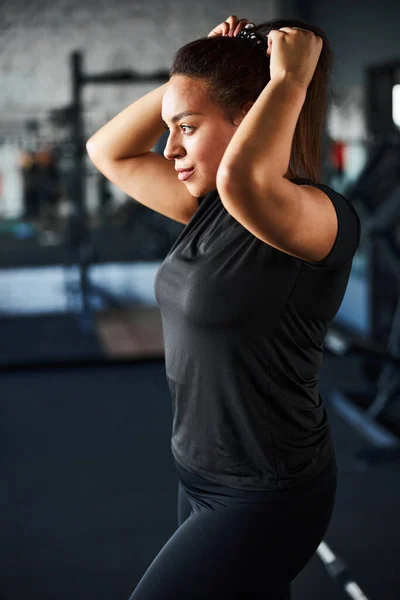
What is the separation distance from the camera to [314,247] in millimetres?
892

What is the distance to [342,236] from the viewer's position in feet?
3.00

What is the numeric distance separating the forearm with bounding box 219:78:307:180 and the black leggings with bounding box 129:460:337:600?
438 mm

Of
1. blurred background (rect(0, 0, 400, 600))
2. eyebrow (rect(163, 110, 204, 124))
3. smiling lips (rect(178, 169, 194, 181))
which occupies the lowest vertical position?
blurred background (rect(0, 0, 400, 600))

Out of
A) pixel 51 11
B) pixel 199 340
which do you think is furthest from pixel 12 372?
pixel 199 340

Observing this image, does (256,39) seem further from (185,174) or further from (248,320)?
(248,320)

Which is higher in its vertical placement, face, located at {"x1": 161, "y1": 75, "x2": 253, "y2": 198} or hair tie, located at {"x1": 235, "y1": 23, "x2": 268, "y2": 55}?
hair tie, located at {"x1": 235, "y1": 23, "x2": 268, "y2": 55}

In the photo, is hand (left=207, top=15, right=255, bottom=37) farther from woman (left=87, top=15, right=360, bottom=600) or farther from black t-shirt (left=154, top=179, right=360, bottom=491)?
black t-shirt (left=154, top=179, right=360, bottom=491)

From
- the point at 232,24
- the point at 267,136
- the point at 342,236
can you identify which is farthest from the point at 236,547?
the point at 232,24

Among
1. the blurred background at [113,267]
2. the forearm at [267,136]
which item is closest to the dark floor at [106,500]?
Answer: the blurred background at [113,267]

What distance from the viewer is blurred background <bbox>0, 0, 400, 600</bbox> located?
2.86 m

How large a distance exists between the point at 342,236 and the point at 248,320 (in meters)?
0.16

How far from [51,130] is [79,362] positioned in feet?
4.81

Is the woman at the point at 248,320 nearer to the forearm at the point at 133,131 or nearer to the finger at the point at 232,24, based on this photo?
the finger at the point at 232,24

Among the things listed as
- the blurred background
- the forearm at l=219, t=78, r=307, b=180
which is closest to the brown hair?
the forearm at l=219, t=78, r=307, b=180
